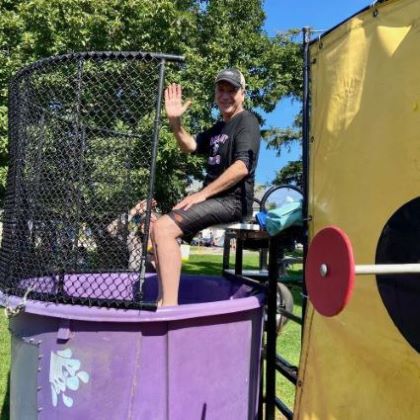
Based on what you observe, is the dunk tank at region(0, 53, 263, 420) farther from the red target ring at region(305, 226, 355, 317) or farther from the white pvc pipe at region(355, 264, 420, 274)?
the white pvc pipe at region(355, 264, 420, 274)

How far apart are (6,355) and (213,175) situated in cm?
303

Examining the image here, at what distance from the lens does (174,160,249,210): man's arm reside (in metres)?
2.94

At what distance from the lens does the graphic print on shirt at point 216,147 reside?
321 centimetres

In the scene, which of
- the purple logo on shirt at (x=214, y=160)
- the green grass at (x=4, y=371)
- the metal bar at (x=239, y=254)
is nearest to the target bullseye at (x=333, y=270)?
the purple logo on shirt at (x=214, y=160)

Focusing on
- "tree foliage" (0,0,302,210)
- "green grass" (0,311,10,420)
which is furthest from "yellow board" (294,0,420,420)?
"tree foliage" (0,0,302,210)

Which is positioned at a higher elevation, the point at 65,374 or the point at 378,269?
the point at 378,269

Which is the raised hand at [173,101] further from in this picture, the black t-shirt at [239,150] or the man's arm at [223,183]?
the man's arm at [223,183]

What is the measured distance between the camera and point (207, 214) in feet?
9.63

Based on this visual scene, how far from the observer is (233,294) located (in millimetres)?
3529

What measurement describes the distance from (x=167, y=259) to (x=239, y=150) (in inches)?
29.9

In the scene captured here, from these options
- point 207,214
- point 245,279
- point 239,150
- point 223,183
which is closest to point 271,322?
point 245,279

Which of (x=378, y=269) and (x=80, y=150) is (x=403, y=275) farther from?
(x=80, y=150)

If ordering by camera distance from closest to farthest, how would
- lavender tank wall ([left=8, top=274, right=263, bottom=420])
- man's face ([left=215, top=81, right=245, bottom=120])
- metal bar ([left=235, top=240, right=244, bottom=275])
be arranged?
lavender tank wall ([left=8, top=274, right=263, bottom=420]) → man's face ([left=215, top=81, right=245, bottom=120]) → metal bar ([left=235, top=240, right=244, bottom=275])

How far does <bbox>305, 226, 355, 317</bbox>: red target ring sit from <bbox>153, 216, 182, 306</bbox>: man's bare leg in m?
1.30
